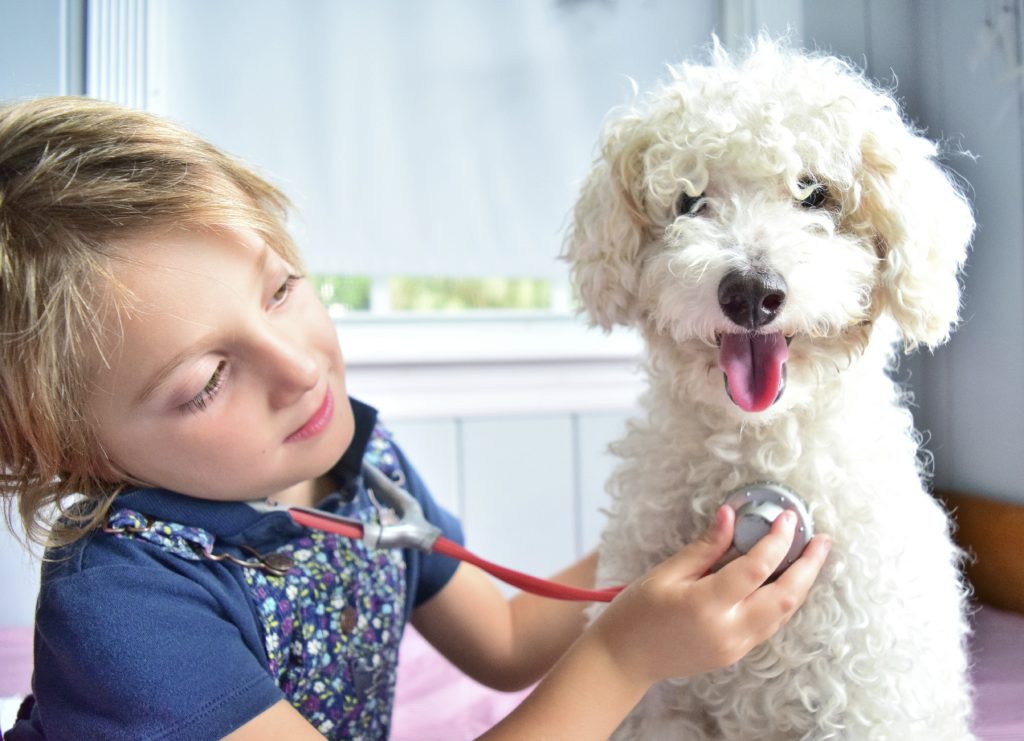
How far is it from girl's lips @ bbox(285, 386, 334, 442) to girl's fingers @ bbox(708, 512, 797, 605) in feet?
1.19

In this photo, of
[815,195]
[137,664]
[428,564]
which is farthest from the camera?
[428,564]

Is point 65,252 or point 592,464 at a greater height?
point 65,252

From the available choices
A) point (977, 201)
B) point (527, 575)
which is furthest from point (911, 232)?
point (527, 575)

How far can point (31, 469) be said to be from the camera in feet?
2.22

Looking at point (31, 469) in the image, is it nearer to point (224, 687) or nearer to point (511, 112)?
point (224, 687)

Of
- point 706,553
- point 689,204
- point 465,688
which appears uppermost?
point 689,204

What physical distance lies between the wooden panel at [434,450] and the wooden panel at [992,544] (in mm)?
845

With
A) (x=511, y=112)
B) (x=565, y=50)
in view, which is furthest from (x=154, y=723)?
(x=565, y=50)

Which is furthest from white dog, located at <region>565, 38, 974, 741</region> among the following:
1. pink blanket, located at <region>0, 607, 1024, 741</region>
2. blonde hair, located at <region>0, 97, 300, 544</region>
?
blonde hair, located at <region>0, 97, 300, 544</region>

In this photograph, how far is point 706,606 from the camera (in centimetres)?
59

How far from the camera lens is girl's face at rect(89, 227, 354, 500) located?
0.62m

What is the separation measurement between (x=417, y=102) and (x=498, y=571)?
0.99 m

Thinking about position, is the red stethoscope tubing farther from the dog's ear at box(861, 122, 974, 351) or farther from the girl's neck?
the dog's ear at box(861, 122, 974, 351)

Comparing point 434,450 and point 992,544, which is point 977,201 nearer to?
point 992,544
